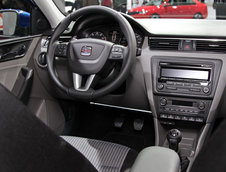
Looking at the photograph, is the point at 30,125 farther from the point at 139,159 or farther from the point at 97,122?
the point at 97,122

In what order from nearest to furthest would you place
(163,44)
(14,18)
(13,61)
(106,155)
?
(106,155) → (163,44) → (13,61) → (14,18)

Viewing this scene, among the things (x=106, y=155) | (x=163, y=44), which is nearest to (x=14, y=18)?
(x=163, y=44)

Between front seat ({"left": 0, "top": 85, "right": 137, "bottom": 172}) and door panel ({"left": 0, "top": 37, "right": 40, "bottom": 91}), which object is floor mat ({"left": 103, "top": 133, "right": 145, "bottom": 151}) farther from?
front seat ({"left": 0, "top": 85, "right": 137, "bottom": 172})

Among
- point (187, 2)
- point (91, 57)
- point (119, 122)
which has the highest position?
point (91, 57)

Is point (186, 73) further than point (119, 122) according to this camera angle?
No

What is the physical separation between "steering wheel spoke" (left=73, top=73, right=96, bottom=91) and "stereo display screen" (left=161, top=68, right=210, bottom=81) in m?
0.48

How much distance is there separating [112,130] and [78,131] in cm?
28

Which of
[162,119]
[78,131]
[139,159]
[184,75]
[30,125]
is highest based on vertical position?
[30,125]

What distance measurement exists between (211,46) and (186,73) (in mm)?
208

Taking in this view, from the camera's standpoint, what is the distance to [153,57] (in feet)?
6.17

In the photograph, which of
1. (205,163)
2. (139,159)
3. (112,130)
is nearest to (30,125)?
(205,163)

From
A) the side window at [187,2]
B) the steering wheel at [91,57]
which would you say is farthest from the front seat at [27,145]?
the side window at [187,2]

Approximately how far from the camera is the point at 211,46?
1754mm

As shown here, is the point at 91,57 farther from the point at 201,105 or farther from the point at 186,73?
the point at 201,105
